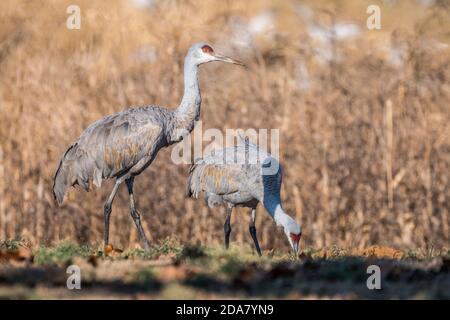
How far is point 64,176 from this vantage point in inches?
331

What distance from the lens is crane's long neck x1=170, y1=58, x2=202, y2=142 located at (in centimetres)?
845

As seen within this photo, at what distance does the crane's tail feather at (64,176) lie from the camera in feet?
27.4

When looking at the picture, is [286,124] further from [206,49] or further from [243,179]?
[243,179]

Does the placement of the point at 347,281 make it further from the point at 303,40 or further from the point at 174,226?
the point at 303,40

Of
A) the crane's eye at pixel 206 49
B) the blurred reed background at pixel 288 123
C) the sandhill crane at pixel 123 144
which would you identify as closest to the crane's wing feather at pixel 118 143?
the sandhill crane at pixel 123 144

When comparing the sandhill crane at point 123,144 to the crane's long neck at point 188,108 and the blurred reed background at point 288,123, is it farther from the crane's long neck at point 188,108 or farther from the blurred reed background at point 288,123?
the blurred reed background at point 288,123

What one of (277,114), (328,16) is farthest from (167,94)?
(328,16)

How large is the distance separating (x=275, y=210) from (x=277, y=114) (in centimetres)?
303

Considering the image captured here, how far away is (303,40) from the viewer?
1116 cm

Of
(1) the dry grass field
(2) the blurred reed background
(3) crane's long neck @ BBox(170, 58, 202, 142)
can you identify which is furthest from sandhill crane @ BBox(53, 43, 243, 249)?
(2) the blurred reed background

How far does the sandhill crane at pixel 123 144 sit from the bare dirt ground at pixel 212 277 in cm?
158

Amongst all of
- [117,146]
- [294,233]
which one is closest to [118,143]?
[117,146]

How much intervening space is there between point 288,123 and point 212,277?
5.29 metres
